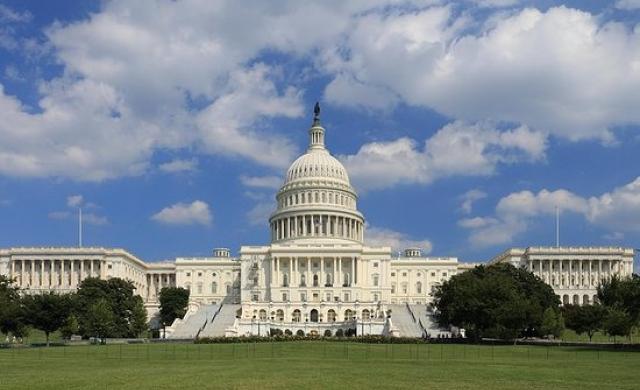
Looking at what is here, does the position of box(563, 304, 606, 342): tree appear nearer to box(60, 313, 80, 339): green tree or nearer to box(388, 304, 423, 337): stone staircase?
box(388, 304, 423, 337): stone staircase

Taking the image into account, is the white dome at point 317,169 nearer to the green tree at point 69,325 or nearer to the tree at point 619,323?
the green tree at point 69,325

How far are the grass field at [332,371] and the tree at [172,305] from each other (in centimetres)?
7873

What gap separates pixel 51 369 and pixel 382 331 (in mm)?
75537

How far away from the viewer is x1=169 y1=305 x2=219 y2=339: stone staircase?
403 ft

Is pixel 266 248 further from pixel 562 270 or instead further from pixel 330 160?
pixel 562 270

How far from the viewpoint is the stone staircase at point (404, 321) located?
119 m

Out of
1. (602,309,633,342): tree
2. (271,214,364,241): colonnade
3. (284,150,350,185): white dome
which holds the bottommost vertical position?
(602,309,633,342): tree

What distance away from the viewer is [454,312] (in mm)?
103562

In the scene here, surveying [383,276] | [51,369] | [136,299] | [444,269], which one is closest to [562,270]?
[444,269]

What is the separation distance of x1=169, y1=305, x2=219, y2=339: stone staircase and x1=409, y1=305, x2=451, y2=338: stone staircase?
1367 inches

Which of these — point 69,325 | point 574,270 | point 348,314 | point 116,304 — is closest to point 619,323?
point 69,325

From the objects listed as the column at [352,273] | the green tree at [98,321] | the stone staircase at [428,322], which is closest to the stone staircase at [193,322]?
the green tree at [98,321]

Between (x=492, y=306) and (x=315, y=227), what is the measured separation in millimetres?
84752

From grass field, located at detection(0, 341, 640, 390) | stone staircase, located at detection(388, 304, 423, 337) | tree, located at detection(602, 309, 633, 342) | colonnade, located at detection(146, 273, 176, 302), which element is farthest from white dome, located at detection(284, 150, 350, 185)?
grass field, located at detection(0, 341, 640, 390)
